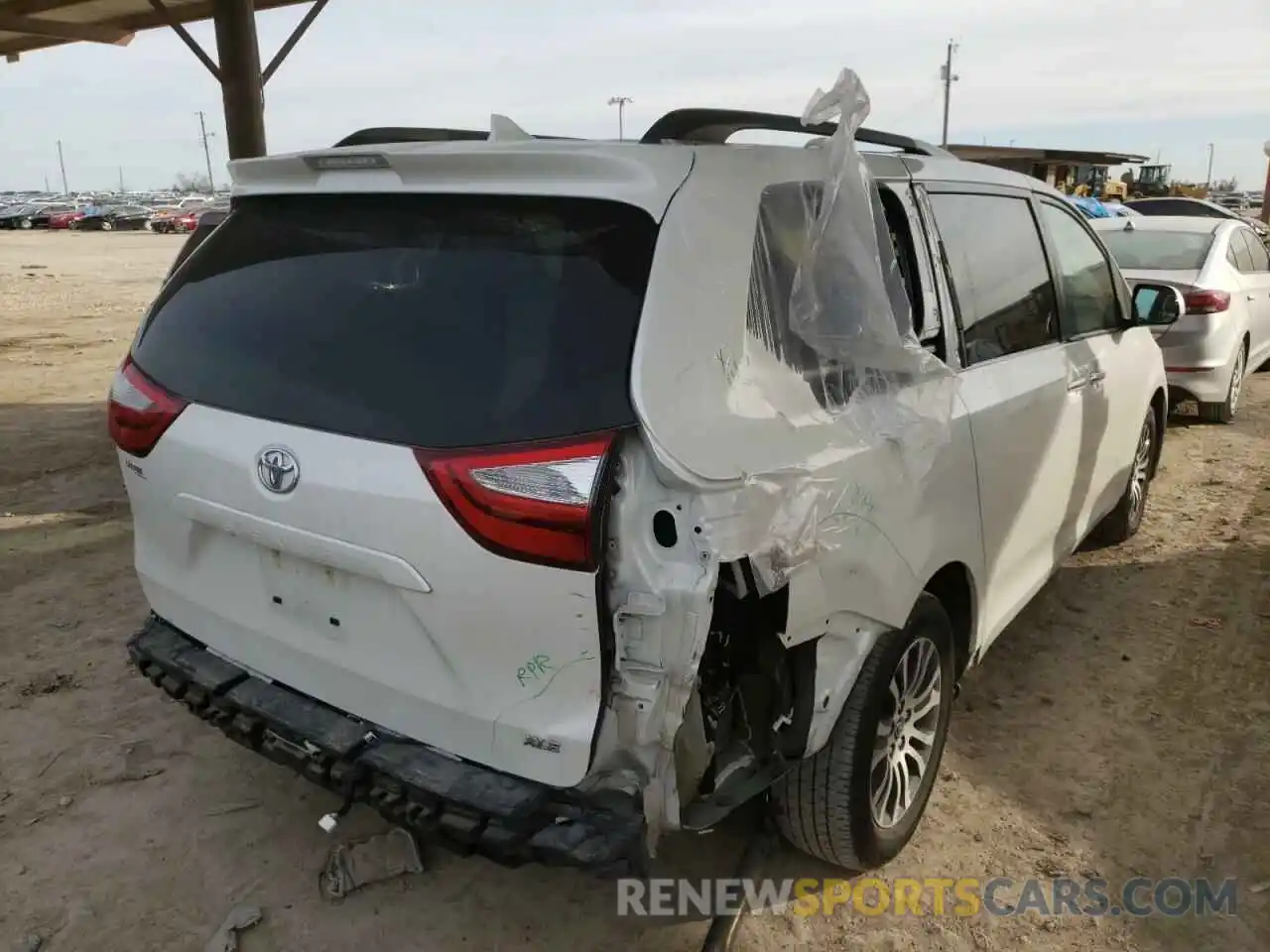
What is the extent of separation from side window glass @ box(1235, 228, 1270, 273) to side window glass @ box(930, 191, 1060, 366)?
6.02 meters

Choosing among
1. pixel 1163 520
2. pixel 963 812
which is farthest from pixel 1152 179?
pixel 963 812

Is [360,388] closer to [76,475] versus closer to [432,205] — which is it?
[432,205]

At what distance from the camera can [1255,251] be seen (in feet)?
28.2

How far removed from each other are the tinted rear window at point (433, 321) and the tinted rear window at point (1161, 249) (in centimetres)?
678

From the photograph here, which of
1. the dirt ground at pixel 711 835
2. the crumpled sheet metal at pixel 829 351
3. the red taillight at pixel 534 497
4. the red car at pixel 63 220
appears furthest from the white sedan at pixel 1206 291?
the red car at pixel 63 220

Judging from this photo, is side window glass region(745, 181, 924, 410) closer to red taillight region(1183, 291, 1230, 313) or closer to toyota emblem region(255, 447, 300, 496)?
toyota emblem region(255, 447, 300, 496)

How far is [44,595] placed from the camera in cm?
460

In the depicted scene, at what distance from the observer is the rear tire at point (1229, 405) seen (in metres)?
7.63

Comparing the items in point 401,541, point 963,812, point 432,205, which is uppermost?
point 432,205

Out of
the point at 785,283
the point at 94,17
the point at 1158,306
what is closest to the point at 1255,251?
the point at 1158,306

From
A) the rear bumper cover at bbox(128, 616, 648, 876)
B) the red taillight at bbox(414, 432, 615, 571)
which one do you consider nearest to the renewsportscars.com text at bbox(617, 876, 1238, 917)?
the rear bumper cover at bbox(128, 616, 648, 876)

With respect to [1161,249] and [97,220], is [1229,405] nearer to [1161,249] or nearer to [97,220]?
[1161,249]

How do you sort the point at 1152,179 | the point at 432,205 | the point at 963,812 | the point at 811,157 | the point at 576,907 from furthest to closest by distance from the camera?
1. the point at 1152,179
2. the point at 963,812
3. the point at 576,907
4. the point at 811,157
5. the point at 432,205

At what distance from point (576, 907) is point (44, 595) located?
130 inches
